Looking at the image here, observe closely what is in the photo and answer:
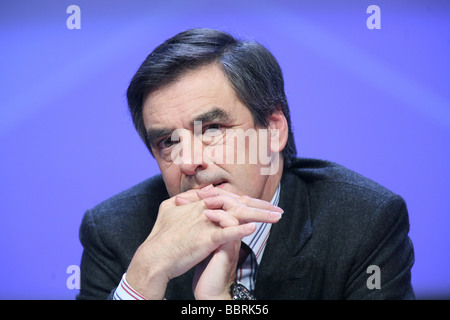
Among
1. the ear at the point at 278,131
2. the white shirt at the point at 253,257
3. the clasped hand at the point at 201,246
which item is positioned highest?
the ear at the point at 278,131

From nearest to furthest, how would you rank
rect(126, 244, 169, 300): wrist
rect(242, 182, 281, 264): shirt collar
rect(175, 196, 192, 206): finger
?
rect(126, 244, 169, 300): wrist → rect(175, 196, 192, 206): finger → rect(242, 182, 281, 264): shirt collar

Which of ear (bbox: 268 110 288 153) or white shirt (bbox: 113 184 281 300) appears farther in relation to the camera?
ear (bbox: 268 110 288 153)

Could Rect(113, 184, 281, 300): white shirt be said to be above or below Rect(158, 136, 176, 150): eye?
below

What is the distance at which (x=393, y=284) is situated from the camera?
204 centimetres

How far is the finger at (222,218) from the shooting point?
6.04ft

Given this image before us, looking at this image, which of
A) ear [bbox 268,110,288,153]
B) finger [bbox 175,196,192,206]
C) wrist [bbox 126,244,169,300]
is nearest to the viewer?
wrist [bbox 126,244,169,300]

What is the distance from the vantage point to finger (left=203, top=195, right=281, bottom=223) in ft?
6.08

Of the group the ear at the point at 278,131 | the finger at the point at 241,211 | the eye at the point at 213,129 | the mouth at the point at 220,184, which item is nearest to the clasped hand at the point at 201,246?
the finger at the point at 241,211

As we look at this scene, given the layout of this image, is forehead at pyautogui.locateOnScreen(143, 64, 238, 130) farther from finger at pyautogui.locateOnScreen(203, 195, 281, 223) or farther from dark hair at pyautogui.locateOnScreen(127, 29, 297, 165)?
finger at pyautogui.locateOnScreen(203, 195, 281, 223)

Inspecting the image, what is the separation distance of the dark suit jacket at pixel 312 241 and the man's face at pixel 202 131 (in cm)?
26

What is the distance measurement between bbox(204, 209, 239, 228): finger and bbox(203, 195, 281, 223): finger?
0.04 meters

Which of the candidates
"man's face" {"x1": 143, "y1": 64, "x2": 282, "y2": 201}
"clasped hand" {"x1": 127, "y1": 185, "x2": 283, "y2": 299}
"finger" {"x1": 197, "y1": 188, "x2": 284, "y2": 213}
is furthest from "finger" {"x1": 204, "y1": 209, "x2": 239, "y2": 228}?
Result: "man's face" {"x1": 143, "y1": 64, "x2": 282, "y2": 201}

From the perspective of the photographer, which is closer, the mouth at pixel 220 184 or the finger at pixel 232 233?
the finger at pixel 232 233

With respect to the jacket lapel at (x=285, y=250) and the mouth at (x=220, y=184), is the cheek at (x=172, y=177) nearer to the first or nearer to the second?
the mouth at (x=220, y=184)
